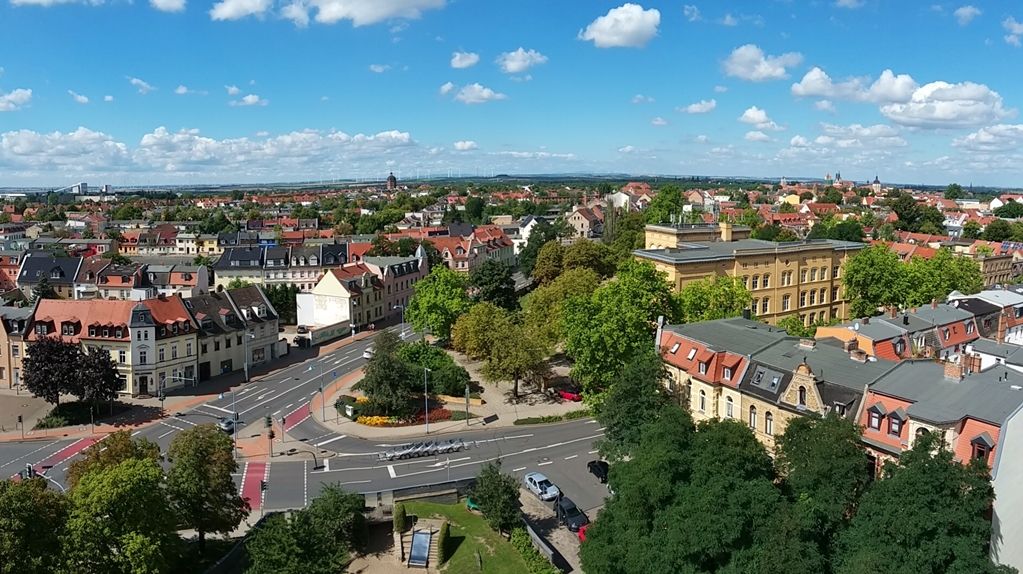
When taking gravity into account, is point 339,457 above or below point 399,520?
below

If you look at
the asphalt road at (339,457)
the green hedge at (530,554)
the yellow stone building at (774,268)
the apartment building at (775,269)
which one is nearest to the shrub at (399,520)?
the asphalt road at (339,457)

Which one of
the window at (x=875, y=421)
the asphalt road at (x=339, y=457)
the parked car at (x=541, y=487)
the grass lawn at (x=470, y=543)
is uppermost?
the window at (x=875, y=421)

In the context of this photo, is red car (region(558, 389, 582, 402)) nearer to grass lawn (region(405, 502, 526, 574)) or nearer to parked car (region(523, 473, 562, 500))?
parked car (region(523, 473, 562, 500))

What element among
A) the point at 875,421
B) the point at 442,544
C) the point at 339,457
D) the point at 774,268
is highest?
the point at 774,268

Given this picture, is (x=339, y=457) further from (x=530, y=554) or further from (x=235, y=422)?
(x=530, y=554)

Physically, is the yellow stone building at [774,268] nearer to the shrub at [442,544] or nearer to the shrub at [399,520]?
the shrub at [442,544]

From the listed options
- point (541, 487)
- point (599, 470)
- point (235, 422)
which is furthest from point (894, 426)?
point (235, 422)
